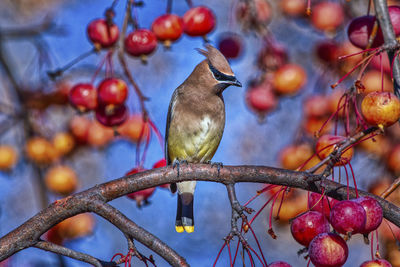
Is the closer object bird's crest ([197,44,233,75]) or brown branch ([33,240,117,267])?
brown branch ([33,240,117,267])

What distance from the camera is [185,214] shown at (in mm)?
3621

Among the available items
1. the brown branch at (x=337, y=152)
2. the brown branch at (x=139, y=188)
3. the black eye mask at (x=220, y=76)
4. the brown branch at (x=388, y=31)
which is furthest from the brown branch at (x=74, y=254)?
the black eye mask at (x=220, y=76)

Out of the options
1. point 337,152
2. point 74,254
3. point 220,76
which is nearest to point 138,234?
point 74,254

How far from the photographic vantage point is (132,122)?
357 cm

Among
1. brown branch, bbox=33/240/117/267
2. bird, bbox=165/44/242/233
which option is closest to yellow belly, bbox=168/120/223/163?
bird, bbox=165/44/242/233

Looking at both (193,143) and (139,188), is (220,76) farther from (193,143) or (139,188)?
(139,188)

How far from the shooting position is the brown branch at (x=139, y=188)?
1978 millimetres

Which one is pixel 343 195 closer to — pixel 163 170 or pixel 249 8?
pixel 163 170

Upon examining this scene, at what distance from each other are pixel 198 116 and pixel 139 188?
1.38 metres

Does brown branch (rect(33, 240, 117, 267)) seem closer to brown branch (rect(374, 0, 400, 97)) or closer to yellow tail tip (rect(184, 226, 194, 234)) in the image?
brown branch (rect(374, 0, 400, 97))

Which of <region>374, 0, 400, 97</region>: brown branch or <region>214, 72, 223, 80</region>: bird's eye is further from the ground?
<region>214, 72, 223, 80</region>: bird's eye

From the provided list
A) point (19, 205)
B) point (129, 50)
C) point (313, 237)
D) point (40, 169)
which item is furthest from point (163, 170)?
point (19, 205)

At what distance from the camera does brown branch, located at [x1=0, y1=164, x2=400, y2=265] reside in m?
1.98

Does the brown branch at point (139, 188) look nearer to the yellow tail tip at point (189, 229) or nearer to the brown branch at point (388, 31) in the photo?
the brown branch at point (388, 31)
